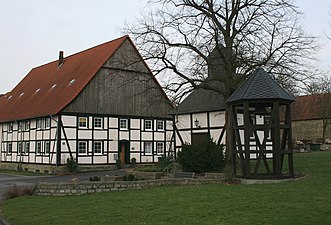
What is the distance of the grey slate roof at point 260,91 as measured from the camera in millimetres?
16766

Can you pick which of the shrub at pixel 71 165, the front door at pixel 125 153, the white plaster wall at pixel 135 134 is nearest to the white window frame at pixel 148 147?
the white plaster wall at pixel 135 134

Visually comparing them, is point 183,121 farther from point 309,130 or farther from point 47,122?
point 309,130

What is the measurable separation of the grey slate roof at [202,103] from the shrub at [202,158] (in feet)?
21.2

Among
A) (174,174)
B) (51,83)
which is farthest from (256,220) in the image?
(51,83)

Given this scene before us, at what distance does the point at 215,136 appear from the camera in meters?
26.3

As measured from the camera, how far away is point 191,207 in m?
11.1

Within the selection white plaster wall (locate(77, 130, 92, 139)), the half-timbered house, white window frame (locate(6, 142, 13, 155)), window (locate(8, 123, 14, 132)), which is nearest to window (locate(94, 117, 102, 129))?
the half-timbered house

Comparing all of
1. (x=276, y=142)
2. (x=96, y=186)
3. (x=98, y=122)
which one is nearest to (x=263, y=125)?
(x=276, y=142)

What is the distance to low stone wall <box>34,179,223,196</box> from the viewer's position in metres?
16.3

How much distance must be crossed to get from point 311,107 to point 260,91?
39.7 metres

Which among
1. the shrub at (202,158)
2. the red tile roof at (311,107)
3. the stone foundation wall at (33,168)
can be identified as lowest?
the stone foundation wall at (33,168)

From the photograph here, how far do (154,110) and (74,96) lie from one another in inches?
321

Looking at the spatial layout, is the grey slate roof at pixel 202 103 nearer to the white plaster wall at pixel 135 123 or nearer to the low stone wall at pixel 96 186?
the white plaster wall at pixel 135 123

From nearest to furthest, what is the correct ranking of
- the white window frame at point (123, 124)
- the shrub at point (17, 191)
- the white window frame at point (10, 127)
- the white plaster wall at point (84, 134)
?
the shrub at point (17, 191) → the white plaster wall at point (84, 134) → the white window frame at point (123, 124) → the white window frame at point (10, 127)
